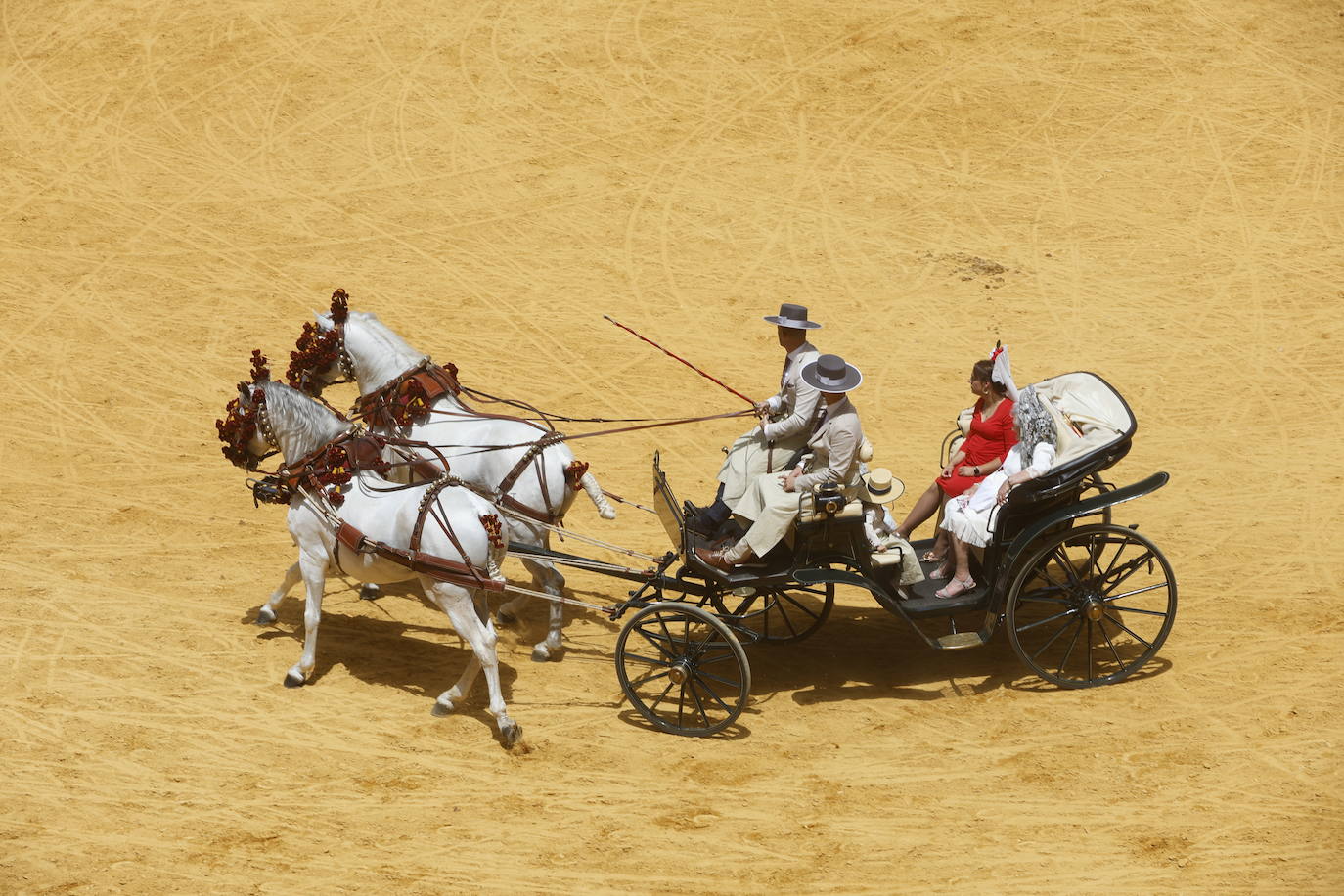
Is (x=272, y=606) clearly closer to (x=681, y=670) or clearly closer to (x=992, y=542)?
(x=681, y=670)

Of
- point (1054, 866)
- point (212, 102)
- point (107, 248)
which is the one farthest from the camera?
point (212, 102)

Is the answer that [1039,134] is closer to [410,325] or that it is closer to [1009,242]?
[1009,242]

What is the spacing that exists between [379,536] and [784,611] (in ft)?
9.70

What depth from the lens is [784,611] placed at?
9.41 m

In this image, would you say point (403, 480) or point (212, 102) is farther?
point (212, 102)

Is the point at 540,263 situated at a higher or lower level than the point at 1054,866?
higher

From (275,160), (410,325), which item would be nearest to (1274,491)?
(410,325)

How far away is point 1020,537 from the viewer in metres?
8.20

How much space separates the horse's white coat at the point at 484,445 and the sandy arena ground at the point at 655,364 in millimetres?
938

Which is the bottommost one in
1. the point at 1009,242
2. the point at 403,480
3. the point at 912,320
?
the point at 403,480

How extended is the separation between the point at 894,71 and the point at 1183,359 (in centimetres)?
739

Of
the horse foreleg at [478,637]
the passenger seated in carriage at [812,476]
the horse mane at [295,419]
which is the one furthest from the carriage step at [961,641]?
the horse mane at [295,419]

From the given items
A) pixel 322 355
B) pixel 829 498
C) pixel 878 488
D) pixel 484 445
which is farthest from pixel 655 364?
pixel 829 498

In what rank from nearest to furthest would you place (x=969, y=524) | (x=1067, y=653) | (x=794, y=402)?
(x=969, y=524) < (x=794, y=402) < (x=1067, y=653)
